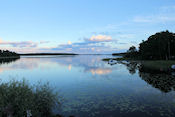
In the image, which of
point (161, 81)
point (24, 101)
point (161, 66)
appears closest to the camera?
point (24, 101)

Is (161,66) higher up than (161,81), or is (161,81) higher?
(161,66)

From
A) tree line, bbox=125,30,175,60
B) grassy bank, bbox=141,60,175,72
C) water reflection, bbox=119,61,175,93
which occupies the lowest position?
water reflection, bbox=119,61,175,93

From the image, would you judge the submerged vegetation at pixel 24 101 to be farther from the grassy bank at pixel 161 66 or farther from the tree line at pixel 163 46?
the tree line at pixel 163 46

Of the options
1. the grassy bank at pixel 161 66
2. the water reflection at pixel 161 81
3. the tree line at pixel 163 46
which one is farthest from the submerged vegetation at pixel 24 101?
the tree line at pixel 163 46

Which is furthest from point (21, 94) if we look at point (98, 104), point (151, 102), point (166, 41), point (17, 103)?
point (166, 41)

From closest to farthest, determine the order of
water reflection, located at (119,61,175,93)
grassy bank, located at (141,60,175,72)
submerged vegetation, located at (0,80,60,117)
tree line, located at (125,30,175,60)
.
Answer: submerged vegetation, located at (0,80,60,117), water reflection, located at (119,61,175,93), grassy bank, located at (141,60,175,72), tree line, located at (125,30,175,60)

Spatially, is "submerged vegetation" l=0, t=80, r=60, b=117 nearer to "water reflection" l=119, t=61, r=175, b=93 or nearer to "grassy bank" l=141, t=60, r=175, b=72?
"water reflection" l=119, t=61, r=175, b=93

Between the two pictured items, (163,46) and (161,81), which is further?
(163,46)

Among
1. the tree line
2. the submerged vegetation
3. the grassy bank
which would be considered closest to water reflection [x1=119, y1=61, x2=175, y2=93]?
the grassy bank

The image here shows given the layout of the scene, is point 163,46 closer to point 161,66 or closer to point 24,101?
point 161,66

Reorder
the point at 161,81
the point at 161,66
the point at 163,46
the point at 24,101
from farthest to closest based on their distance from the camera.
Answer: the point at 163,46 < the point at 161,66 < the point at 161,81 < the point at 24,101

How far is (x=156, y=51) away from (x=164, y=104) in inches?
3422

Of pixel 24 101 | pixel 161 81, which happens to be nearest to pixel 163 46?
pixel 161 81

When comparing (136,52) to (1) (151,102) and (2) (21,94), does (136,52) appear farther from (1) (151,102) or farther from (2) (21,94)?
(2) (21,94)
